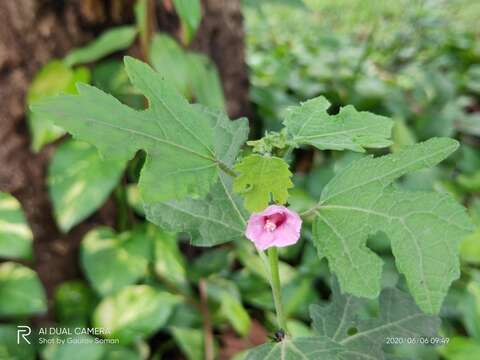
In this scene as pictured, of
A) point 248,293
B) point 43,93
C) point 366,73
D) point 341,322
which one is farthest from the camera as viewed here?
point 366,73

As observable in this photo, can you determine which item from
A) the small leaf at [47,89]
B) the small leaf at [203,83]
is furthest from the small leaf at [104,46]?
the small leaf at [203,83]

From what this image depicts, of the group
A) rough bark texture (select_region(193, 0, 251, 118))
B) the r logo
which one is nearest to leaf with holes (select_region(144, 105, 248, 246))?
the r logo

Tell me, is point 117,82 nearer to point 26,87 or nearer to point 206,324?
point 26,87

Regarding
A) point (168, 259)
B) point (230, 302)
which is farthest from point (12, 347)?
point (230, 302)

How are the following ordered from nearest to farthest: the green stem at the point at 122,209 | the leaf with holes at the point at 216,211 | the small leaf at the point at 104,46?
the leaf with holes at the point at 216,211 → the small leaf at the point at 104,46 → the green stem at the point at 122,209

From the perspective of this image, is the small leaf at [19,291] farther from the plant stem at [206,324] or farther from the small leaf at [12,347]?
the plant stem at [206,324]

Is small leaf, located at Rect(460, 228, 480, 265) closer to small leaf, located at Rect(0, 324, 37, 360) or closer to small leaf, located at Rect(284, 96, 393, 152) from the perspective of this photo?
small leaf, located at Rect(284, 96, 393, 152)

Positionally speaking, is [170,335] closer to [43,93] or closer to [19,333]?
[19,333]

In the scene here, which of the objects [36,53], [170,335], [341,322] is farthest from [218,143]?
[170,335]
